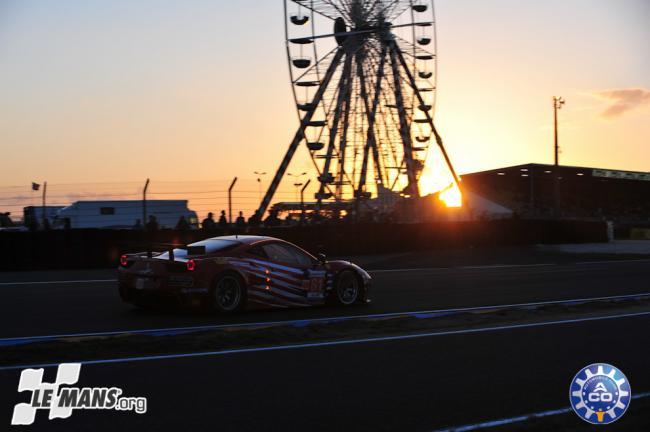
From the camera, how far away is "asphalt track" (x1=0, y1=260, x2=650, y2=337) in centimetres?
945

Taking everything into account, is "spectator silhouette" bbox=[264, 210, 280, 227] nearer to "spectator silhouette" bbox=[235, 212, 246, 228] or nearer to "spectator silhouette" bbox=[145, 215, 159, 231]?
"spectator silhouette" bbox=[235, 212, 246, 228]

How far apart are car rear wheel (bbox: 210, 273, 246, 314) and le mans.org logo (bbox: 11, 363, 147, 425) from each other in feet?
13.5

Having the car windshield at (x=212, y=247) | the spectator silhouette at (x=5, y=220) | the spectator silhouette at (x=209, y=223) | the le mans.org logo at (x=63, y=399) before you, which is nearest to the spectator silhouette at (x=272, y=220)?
the spectator silhouette at (x=209, y=223)

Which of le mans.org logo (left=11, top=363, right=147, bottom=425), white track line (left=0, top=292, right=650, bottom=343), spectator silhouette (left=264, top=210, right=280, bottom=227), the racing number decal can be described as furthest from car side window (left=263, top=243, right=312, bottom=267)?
spectator silhouette (left=264, top=210, right=280, bottom=227)

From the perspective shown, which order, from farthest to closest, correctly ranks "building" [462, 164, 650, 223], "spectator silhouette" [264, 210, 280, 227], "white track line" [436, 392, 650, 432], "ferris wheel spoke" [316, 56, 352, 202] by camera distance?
"building" [462, 164, 650, 223]
"ferris wheel spoke" [316, 56, 352, 202]
"spectator silhouette" [264, 210, 280, 227]
"white track line" [436, 392, 650, 432]

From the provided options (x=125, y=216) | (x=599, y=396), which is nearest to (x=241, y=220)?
(x=125, y=216)

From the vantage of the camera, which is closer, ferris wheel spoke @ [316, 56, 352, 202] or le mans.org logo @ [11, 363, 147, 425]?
le mans.org logo @ [11, 363, 147, 425]

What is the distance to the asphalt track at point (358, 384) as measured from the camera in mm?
5133

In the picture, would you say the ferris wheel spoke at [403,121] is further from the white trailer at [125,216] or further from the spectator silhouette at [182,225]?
the spectator silhouette at [182,225]

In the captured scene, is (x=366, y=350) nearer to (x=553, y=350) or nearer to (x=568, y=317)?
(x=553, y=350)

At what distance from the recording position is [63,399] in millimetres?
5449

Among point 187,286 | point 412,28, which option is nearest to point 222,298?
point 187,286

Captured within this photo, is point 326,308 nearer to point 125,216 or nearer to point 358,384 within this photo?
point 358,384

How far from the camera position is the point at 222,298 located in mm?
10320
